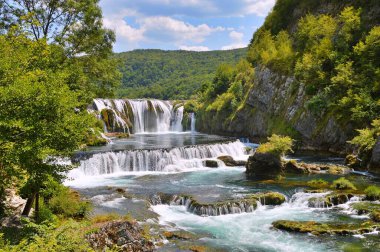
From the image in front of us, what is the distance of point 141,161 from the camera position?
31.3 m

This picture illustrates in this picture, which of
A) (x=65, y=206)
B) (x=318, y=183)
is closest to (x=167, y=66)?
(x=318, y=183)

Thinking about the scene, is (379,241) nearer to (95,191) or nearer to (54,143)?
(54,143)

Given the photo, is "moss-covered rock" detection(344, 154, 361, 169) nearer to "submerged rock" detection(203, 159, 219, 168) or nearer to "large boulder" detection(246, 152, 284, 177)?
"large boulder" detection(246, 152, 284, 177)

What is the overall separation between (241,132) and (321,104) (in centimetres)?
1670

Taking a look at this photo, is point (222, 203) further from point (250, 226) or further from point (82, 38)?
point (82, 38)

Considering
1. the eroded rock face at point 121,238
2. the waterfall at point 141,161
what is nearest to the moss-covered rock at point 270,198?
the eroded rock face at point 121,238

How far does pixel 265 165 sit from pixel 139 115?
129ft

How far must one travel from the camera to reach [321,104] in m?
33.9

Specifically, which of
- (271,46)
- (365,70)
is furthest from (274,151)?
(271,46)

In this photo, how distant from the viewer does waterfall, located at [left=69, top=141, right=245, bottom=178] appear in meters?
29.4

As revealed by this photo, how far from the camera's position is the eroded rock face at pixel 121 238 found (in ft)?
39.7

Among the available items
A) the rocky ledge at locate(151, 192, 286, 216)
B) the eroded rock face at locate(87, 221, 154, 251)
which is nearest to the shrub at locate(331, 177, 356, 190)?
the rocky ledge at locate(151, 192, 286, 216)

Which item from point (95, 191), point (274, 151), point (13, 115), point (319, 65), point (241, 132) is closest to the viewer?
point (13, 115)

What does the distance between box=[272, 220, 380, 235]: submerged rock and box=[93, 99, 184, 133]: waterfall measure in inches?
1700
